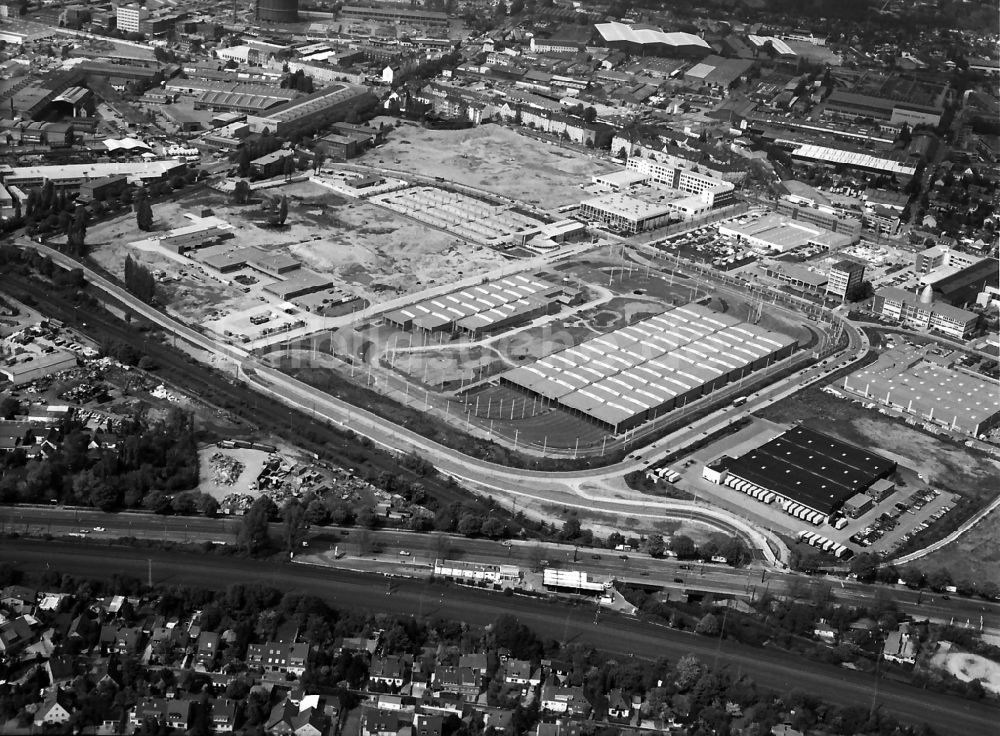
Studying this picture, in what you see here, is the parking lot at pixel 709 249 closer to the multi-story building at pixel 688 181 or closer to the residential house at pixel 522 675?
the multi-story building at pixel 688 181

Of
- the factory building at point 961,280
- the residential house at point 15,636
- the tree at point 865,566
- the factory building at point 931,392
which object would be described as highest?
the factory building at point 961,280

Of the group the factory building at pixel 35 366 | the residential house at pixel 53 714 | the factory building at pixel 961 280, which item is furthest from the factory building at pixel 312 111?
the residential house at pixel 53 714

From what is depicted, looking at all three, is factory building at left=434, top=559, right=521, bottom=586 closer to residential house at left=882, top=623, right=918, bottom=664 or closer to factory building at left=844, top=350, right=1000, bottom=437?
residential house at left=882, top=623, right=918, bottom=664

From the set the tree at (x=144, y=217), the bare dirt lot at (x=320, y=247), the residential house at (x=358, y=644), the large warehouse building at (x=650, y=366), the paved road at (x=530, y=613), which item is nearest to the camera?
the residential house at (x=358, y=644)

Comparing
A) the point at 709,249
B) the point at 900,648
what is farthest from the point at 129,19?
the point at 900,648

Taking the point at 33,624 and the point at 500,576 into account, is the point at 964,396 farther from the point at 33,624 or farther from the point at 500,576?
the point at 33,624

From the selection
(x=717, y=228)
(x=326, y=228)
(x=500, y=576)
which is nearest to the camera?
(x=500, y=576)

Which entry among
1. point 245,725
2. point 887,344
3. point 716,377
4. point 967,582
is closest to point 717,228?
point 887,344
